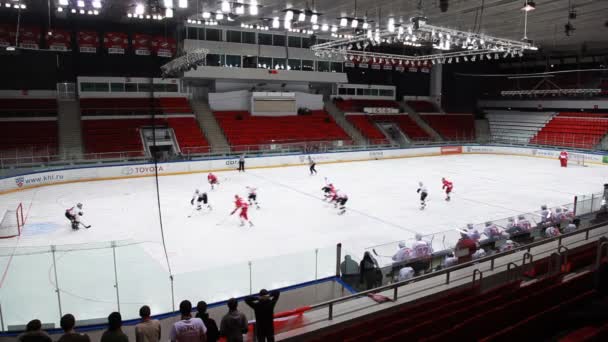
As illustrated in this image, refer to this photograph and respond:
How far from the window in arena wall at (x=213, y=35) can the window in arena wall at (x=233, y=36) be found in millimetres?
668

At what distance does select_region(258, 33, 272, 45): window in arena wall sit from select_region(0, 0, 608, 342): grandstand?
7.8 inches

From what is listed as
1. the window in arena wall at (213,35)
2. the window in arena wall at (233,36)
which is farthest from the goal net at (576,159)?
the window in arena wall at (213,35)

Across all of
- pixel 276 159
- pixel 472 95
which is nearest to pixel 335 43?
pixel 276 159

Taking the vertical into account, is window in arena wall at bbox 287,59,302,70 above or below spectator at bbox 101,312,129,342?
above

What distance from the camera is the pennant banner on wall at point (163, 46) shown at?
29.2 metres

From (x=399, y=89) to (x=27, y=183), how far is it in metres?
35.5

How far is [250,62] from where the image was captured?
34.0 meters

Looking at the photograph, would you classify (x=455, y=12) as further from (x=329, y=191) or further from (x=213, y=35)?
(x=213, y=35)

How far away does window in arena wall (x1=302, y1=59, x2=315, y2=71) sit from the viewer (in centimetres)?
3697

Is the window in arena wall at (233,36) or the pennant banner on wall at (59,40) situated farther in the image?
the window in arena wall at (233,36)

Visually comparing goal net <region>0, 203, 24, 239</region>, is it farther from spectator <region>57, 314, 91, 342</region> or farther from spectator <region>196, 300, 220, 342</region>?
spectator <region>196, 300, 220, 342</region>

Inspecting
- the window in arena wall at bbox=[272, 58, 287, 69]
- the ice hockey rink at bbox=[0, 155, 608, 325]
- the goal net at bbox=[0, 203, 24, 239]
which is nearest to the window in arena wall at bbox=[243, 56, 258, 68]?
the window in arena wall at bbox=[272, 58, 287, 69]

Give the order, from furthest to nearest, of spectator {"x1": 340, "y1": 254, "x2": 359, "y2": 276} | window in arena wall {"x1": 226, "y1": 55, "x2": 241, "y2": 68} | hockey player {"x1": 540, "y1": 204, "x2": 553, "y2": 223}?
window in arena wall {"x1": 226, "y1": 55, "x2": 241, "y2": 68} → hockey player {"x1": 540, "y1": 204, "x2": 553, "y2": 223} → spectator {"x1": 340, "y1": 254, "x2": 359, "y2": 276}

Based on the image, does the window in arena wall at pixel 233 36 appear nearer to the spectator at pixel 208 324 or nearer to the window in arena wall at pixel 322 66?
the window in arena wall at pixel 322 66
